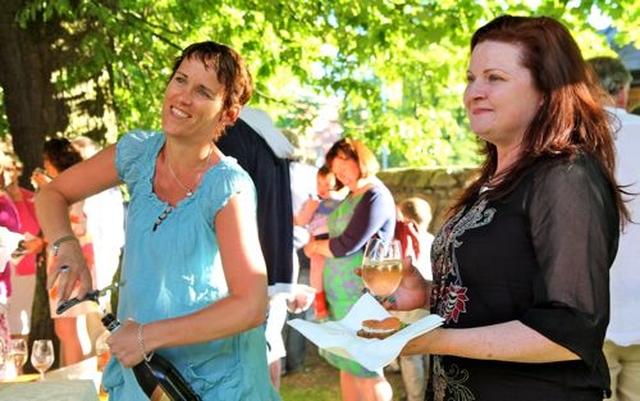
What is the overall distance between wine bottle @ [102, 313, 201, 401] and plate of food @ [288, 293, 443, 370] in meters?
0.50

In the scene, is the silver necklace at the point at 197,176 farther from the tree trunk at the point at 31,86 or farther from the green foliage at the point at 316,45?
the tree trunk at the point at 31,86

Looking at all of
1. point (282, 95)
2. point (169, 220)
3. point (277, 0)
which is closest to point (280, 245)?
point (169, 220)

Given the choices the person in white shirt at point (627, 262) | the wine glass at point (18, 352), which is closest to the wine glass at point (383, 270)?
the person in white shirt at point (627, 262)

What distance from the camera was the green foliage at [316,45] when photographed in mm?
6746

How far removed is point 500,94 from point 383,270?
1.57ft

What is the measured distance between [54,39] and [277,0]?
5.79 ft

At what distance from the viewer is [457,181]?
905 cm

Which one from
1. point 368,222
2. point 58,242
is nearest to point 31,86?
point 368,222

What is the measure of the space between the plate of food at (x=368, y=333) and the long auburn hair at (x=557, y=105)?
36cm

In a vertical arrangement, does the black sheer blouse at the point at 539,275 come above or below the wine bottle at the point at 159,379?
above

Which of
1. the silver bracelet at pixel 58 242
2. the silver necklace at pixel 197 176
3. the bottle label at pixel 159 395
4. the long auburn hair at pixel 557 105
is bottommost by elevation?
the bottle label at pixel 159 395

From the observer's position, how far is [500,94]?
78.2 inches

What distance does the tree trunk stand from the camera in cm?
703

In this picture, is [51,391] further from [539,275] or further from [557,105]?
[557,105]
